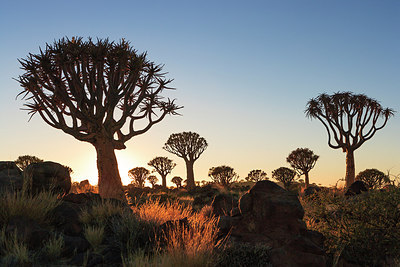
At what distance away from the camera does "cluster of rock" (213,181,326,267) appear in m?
5.48

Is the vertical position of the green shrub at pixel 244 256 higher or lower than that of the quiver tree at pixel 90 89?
lower

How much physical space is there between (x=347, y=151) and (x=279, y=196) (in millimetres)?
18238

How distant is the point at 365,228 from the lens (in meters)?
6.67

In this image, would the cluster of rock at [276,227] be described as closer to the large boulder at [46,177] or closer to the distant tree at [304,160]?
the large boulder at [46,177]

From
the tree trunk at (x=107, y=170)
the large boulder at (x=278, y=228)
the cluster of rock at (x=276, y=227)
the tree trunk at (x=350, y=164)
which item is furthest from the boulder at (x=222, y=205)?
the tree trunk at (x=350, y=164)

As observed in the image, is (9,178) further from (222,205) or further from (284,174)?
(284,174)

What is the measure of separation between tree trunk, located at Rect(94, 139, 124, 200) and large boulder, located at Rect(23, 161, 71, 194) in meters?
3.71

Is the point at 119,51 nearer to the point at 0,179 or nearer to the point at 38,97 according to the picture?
the point at 38,97

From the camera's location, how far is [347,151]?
73.3 ft

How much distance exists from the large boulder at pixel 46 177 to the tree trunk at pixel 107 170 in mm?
3711

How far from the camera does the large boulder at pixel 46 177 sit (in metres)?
8.77

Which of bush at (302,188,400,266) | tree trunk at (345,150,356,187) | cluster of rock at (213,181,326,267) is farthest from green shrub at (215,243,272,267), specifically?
tree trunk at (345,150,356,187)

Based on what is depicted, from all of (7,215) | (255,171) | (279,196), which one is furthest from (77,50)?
(255,171)

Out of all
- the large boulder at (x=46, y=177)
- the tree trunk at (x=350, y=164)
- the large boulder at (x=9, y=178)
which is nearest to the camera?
the large boulder at (x=9, y=178)
